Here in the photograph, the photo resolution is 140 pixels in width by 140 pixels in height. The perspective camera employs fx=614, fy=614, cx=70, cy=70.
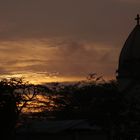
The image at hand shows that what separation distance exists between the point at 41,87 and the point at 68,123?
297 inches

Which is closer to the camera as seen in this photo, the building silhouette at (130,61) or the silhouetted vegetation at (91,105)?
the silhouetted vegetation at (91,105)

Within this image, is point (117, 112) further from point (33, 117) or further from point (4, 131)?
point (33, 117)

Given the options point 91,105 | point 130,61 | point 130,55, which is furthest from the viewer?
point 130,55

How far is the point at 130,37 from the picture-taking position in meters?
53.7

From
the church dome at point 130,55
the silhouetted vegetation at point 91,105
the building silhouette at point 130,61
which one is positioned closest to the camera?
the silhouetted vegetation at point 91,105

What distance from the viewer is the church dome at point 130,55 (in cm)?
4955

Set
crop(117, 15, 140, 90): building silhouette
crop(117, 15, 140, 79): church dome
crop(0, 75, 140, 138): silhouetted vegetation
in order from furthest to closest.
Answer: crop(117, 15, 140, 79): church dome < crop(117, 15, 140, 90): building silhouette < crop(0, 75, 140, 138): silhouetted vegetation

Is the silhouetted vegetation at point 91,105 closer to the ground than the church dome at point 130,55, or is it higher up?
closer to the ground

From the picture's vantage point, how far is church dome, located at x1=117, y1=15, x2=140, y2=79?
49.5 m

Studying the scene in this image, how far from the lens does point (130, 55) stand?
52.3 m

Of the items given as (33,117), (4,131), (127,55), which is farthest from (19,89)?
(33,117)

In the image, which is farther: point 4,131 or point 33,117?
point 33,117

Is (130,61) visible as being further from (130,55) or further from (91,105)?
(91,105)

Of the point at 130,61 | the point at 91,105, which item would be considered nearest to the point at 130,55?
the point at 130,61
